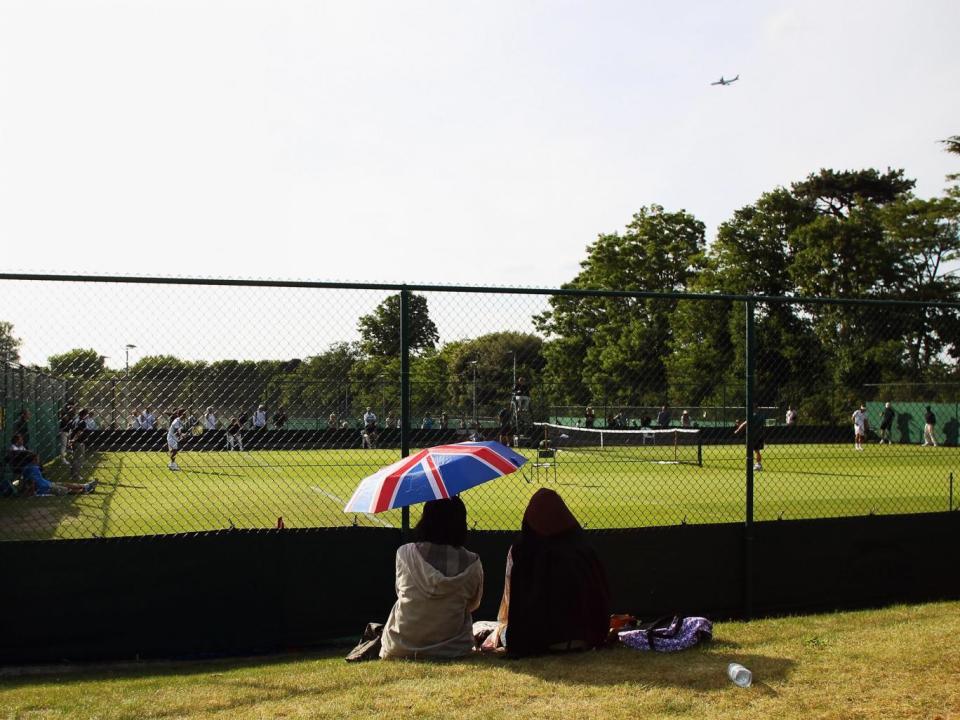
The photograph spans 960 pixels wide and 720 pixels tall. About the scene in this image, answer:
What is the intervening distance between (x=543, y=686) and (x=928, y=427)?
19.5 metres

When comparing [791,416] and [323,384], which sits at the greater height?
[323,384]

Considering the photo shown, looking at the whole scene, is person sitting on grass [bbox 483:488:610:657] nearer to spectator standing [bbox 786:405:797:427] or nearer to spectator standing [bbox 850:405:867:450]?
spectator standing [bbox 850:405:867:450]

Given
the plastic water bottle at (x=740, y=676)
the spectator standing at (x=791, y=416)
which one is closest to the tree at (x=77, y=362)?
the plastic water bottle at (x=740, y=676)

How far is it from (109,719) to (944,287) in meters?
58.2

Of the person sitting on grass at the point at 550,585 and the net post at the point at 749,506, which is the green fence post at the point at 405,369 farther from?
the net post at the point at 749,506

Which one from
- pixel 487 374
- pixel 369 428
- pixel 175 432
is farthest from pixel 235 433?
pixel 487 374

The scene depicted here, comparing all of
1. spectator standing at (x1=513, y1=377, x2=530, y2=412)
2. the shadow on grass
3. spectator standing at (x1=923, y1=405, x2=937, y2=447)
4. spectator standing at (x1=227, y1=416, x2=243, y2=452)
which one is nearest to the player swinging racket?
spectator standing at (x1=227, y1=416, x2=243, y2=452)

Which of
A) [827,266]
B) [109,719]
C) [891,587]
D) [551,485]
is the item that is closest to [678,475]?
[551,485]

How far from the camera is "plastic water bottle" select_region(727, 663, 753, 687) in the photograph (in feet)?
17.4

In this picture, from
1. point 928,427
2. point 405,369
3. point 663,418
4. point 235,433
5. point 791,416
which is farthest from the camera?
point 928,427

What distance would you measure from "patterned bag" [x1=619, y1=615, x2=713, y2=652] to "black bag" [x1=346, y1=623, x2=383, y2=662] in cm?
172

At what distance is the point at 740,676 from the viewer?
5328mm

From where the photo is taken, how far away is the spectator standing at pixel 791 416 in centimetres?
1560

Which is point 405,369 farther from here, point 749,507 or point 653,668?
point 749,507
